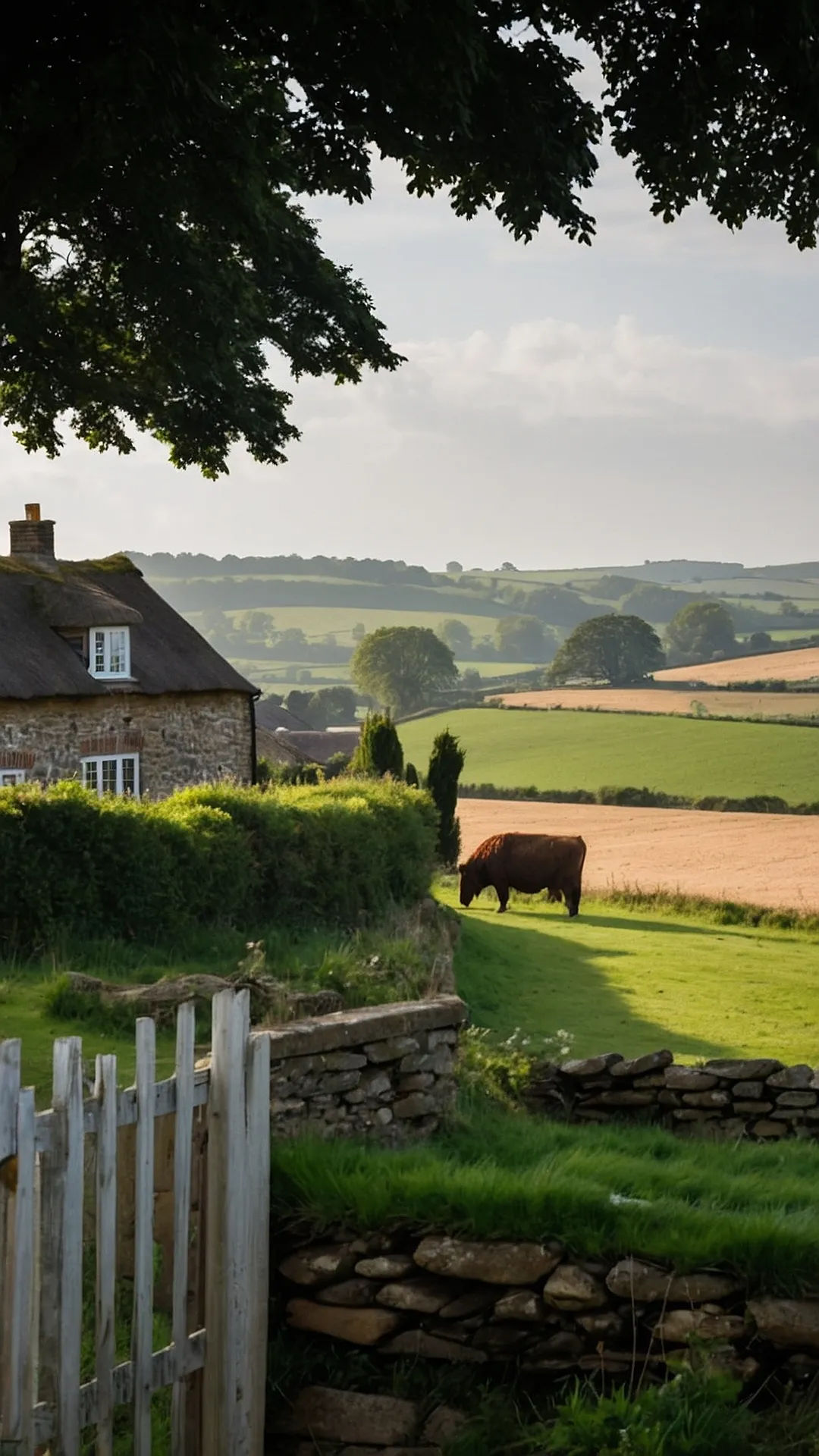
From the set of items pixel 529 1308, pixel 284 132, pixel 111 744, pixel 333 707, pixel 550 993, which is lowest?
pixel 550 993

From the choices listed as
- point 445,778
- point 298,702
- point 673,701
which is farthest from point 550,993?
point 298,702

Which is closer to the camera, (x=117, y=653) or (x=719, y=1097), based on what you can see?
(x=719, y=1097)

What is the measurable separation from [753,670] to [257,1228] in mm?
94466

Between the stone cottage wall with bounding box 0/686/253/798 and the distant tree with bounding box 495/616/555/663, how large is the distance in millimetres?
101193

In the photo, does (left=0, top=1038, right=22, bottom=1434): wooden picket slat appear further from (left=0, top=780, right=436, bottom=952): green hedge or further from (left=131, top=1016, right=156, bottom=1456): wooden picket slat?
(left=0, top=780, right=436, bottom=952): green hedge

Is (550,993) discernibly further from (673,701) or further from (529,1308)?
(673,701)

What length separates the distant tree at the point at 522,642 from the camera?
451ft

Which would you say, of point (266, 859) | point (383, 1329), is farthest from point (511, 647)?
point (383, 1329)

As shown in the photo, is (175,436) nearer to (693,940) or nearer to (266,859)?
(266,859)

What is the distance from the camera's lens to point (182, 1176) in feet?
20.1

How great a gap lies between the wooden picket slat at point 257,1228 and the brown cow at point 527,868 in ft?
94.3

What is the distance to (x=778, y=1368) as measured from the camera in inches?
245

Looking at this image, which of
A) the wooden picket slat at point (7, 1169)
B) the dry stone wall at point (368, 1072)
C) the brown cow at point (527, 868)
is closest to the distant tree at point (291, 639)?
the brown cow at point (527, 868)

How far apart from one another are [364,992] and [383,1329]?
5.04m
